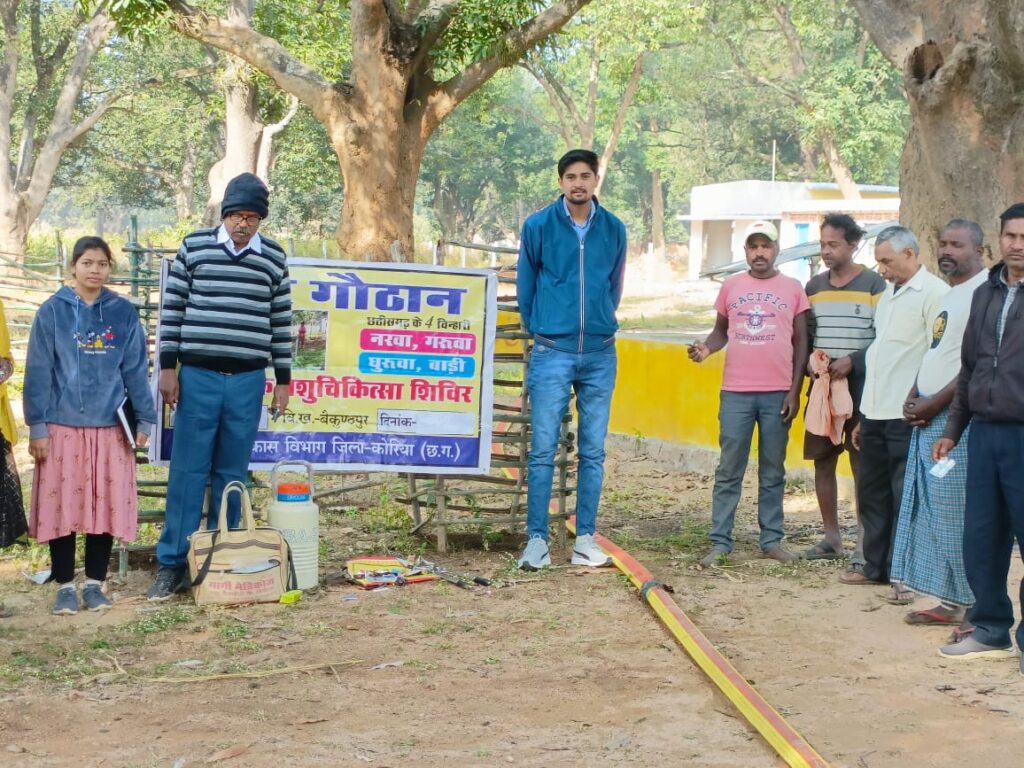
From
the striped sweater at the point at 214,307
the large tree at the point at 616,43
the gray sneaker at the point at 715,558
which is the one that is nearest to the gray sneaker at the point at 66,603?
the striped sweater at the point at 214,307

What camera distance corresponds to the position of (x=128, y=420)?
242 inches

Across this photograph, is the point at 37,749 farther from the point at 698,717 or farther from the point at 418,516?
the point at 418,516

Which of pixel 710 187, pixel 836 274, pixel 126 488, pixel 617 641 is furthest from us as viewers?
pixel 710 187

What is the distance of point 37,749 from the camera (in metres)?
4.21

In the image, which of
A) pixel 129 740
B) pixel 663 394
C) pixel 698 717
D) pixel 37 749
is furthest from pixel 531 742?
pixel 663 394

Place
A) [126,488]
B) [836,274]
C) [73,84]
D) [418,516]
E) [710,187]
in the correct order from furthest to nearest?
[710,187] → [73,84] → [418,516] → [836,274] → [126,488]

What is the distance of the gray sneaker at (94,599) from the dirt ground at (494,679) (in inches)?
4.1

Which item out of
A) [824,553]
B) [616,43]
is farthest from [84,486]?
[616,43]

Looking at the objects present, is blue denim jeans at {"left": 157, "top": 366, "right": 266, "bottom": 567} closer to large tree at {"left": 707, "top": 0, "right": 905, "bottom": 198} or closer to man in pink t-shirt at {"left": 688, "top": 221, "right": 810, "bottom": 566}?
man in pink t-shirt at {"left": 688, "top": 221, "right": 810, "bottom": 566}

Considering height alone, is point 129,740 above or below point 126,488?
below

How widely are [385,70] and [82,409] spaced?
10380 millimetres

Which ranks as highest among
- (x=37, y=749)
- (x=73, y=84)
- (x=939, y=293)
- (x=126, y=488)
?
(x=73, y=84)

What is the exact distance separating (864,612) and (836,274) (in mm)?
1887

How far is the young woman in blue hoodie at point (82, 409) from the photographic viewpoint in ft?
19.4
